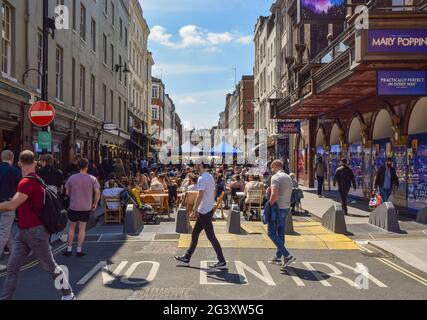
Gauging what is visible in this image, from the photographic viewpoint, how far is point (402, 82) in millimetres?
12734

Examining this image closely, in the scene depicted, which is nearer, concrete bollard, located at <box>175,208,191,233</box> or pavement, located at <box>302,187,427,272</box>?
pavement, located at <box>302,187,427,272</box>

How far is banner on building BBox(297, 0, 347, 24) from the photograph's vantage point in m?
17.8

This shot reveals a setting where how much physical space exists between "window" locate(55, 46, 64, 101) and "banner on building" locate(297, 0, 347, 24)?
34.6 feet

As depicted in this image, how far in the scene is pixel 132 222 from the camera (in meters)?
11.8

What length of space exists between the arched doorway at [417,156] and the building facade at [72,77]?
12685mm

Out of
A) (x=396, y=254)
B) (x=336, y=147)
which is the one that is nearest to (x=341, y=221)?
(x=396, y=254)

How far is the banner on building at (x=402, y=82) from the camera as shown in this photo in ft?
41.5

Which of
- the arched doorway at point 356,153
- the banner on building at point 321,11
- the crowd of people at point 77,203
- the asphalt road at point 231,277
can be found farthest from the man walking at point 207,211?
the arched doorway at point 356,153

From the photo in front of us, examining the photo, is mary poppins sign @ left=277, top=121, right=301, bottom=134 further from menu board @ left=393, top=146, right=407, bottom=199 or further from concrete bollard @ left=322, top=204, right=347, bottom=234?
concrete bollard @ left=322, top=204, right=347, bottom=234

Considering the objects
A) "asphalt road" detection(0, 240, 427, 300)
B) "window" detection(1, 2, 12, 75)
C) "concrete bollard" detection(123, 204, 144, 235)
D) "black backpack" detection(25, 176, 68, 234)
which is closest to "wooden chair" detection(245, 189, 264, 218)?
"concrete bollard" detection(123, 204, 144, 235)

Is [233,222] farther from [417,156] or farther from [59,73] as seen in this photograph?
[59,73]

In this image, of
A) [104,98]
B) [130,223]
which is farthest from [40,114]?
[104,98]

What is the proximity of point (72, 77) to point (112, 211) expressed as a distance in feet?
39.0

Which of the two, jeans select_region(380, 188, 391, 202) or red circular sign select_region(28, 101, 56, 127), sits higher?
red circular sign select_region(28, 101, 56, 127)
